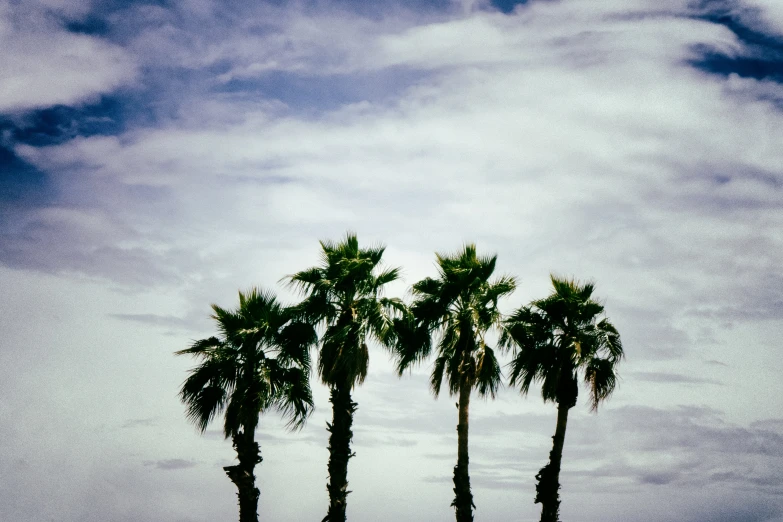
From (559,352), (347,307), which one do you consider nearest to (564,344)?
(559,352)

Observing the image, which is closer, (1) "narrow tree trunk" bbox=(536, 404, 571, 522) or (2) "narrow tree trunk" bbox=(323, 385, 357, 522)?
(2) "narrow tree trunk" bbox=(323, 385, 357, 522)

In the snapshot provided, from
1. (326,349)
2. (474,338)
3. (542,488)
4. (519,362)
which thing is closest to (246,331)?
(326,349)

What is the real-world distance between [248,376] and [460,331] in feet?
26.6

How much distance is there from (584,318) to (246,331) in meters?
13.4

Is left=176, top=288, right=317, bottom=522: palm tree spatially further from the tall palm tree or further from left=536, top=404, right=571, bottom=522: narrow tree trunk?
left=536, top=404, right=571, bottom=522: narrow tree trunk

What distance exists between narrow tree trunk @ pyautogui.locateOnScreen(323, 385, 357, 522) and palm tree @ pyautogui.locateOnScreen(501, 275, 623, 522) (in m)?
6.70

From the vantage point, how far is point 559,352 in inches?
1268

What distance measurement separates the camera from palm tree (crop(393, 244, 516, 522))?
30.4 m

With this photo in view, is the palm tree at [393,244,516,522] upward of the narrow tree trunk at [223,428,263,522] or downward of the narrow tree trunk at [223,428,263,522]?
upward

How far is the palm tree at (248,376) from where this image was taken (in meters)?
29.1

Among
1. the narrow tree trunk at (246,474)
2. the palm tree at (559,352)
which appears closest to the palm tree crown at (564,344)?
the palm tree at (559,352)

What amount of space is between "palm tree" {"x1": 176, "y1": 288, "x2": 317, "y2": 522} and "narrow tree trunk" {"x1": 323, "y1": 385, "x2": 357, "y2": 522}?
3.56 feet

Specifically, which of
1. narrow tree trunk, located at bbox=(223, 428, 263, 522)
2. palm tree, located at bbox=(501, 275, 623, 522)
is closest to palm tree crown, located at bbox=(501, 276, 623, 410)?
palm tree, located at bbox=(501, 275, 623, 522)

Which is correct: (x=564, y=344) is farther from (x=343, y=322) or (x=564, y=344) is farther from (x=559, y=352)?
(x=343, y=322)
